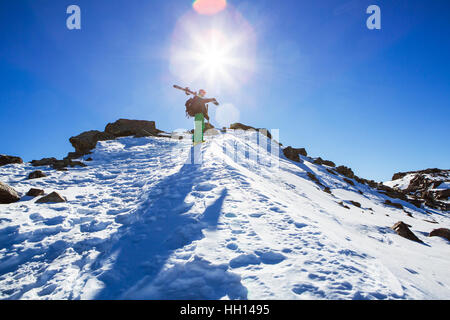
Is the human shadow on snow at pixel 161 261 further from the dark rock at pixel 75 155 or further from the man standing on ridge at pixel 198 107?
the man standing on ridge at pixel 198 107

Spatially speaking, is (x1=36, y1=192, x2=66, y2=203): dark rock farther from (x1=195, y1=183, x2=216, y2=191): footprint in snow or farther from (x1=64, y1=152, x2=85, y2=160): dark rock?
(x1=64, y1=152, x2=85, y2=160): dark rock

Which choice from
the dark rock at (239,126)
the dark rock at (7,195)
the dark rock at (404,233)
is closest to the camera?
the dark rock at (7,195)

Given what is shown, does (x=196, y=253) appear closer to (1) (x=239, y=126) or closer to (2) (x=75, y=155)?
(2) (x=75, y=155)

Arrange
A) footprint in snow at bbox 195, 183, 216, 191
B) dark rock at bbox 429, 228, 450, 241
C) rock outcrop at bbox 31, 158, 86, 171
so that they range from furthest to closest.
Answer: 1. rock outcrop at bbox 31, 158, 86, 171
2. dark rock at bbox 429, 228, 450, 241
3. footprint in snow at bbox 195, 183, 216, 191

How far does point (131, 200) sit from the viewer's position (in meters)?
6.27

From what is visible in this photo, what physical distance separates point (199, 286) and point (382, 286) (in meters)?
2.25

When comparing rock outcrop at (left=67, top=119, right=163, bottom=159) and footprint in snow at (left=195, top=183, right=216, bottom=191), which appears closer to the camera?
footprint in snow at (left=195, top=183, right=216, bottom=191)

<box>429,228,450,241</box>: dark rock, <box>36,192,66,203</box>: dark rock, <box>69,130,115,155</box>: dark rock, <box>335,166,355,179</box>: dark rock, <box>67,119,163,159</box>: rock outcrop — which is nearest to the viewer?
<box>36,192,66,203</box>: dark rock

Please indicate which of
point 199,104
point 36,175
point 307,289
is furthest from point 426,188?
point 36,175

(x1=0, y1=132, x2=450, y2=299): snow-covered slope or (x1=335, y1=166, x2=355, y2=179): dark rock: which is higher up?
(x1=335, y1=166, x2=355, y2=179): dark rock

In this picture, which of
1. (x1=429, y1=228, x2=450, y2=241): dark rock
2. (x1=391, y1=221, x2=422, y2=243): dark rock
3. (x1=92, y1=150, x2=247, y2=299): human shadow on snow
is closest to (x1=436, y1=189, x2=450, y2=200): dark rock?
(x1=429, y1=228, x2=450, y2=241): dark rock

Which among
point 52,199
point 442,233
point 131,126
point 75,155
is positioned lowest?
point 442,233

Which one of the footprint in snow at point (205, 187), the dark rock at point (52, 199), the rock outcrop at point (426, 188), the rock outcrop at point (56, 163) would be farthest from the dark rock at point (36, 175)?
the rock outcrop at point (426, 188)
